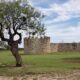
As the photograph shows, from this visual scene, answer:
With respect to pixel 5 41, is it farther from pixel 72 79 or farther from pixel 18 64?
pixel 72 79

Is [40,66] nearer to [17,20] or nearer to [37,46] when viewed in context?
[17,20]

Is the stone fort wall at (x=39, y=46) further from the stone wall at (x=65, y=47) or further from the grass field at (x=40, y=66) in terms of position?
the grass field at (x=40, y=66)

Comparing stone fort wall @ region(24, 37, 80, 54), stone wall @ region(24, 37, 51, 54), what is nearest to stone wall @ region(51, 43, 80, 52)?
stone fort wall @ region(24, 37, 80, 54)

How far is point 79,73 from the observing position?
2308 centimetres

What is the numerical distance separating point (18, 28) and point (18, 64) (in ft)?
10.7

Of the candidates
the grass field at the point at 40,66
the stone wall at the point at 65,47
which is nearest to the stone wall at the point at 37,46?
the stone wall at the point at 65,47

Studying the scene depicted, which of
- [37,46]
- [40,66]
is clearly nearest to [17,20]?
[40,66]

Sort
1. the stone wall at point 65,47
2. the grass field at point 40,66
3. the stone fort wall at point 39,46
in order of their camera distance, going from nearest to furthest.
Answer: the grass field at point 40,66 < the stone fort wall at point 39,46 < the stone wall at point 65,47

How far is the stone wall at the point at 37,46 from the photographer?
183 feet

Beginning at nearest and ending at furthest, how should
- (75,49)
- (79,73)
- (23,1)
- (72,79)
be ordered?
(72,79), (79,73), (23,1), (75,49)

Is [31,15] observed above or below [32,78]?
above

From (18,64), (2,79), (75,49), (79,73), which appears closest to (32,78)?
(2,79)

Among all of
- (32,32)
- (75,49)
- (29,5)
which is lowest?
(75,49)

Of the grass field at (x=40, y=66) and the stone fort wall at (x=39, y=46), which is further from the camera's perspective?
the stone fort wall at (x=39, y=46)
